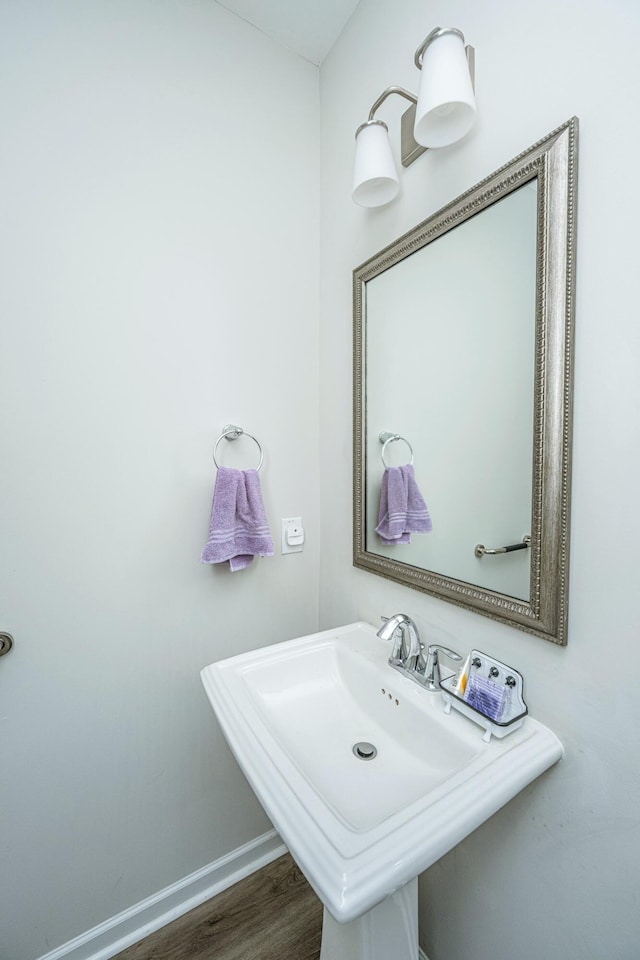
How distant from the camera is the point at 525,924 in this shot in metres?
0.80

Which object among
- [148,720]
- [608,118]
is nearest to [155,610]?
[148,720]

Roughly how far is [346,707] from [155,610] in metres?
0.60

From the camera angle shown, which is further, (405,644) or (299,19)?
(299,19)

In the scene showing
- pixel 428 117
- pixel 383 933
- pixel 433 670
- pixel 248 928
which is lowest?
pixel 248 928

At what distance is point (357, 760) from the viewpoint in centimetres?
87

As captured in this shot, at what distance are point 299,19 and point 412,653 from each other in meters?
1.88

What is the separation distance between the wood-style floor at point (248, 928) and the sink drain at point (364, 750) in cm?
78

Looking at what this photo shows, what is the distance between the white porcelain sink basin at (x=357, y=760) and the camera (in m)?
0.55

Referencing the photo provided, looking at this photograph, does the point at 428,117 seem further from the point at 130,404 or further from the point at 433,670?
the point at 433,670

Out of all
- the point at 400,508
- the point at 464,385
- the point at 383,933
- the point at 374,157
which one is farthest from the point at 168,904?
the point at 374,157

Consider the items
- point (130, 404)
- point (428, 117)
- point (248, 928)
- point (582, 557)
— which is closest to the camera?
point (582, 557)

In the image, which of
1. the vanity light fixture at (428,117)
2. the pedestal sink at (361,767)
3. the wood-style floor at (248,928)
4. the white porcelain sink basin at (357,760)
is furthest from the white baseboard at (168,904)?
the vanity light fixture at (428,117)

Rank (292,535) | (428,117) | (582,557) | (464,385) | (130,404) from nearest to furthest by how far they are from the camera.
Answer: (582,557)
(428,117)
(464,385)
(130,404)
(292,535)

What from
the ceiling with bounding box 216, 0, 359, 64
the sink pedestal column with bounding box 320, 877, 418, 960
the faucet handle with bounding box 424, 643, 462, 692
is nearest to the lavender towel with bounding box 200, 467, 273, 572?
the faucet handle with bounding box 424, 643, 462, 692
